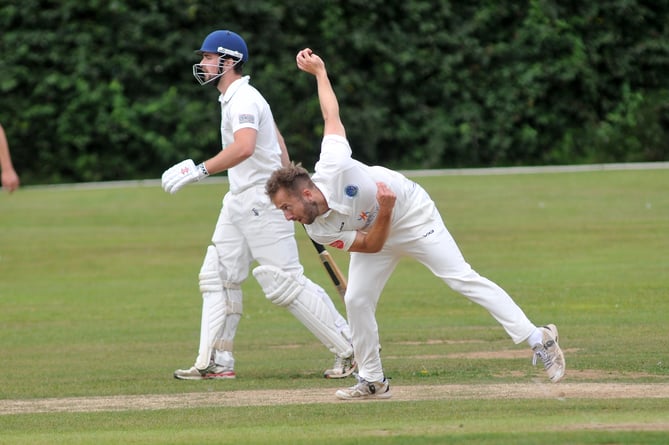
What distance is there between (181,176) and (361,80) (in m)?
21.4

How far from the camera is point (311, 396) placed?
8258 mm

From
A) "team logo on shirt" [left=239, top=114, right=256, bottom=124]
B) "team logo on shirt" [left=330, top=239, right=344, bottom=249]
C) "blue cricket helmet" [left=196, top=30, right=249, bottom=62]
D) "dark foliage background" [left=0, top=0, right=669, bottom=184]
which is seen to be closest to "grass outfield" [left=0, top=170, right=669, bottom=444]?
"team logo on shirt" [left=330, top=239, right=344, bottom=249]

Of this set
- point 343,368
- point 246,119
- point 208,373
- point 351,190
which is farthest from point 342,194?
point 208,373

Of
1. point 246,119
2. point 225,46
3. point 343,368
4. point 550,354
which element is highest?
point 225,46

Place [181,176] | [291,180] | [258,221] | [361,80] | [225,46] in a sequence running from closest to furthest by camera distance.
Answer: [291,180], [181,176], [258,221], [225,46], [361,80]

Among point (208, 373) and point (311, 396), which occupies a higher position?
point (311, 396)

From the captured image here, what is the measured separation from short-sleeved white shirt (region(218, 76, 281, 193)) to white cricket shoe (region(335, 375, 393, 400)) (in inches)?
66.4

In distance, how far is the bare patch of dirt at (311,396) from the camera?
7.86m

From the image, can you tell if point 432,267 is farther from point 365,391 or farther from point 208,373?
point 208,373

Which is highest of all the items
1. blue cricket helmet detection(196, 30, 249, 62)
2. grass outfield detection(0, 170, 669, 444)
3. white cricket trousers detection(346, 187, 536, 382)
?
blue cricket helmet detection(196, 30, 249, 62)

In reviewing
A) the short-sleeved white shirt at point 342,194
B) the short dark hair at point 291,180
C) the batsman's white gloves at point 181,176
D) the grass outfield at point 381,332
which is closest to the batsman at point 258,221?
the grass outfield at point 381,332

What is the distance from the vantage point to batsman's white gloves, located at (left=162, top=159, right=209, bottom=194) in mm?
8375

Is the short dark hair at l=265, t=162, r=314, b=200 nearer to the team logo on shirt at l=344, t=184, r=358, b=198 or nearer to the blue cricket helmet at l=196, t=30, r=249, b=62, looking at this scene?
the team logo on shirt at l=344, t=184, r=358, b=198

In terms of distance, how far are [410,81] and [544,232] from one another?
10119mm
